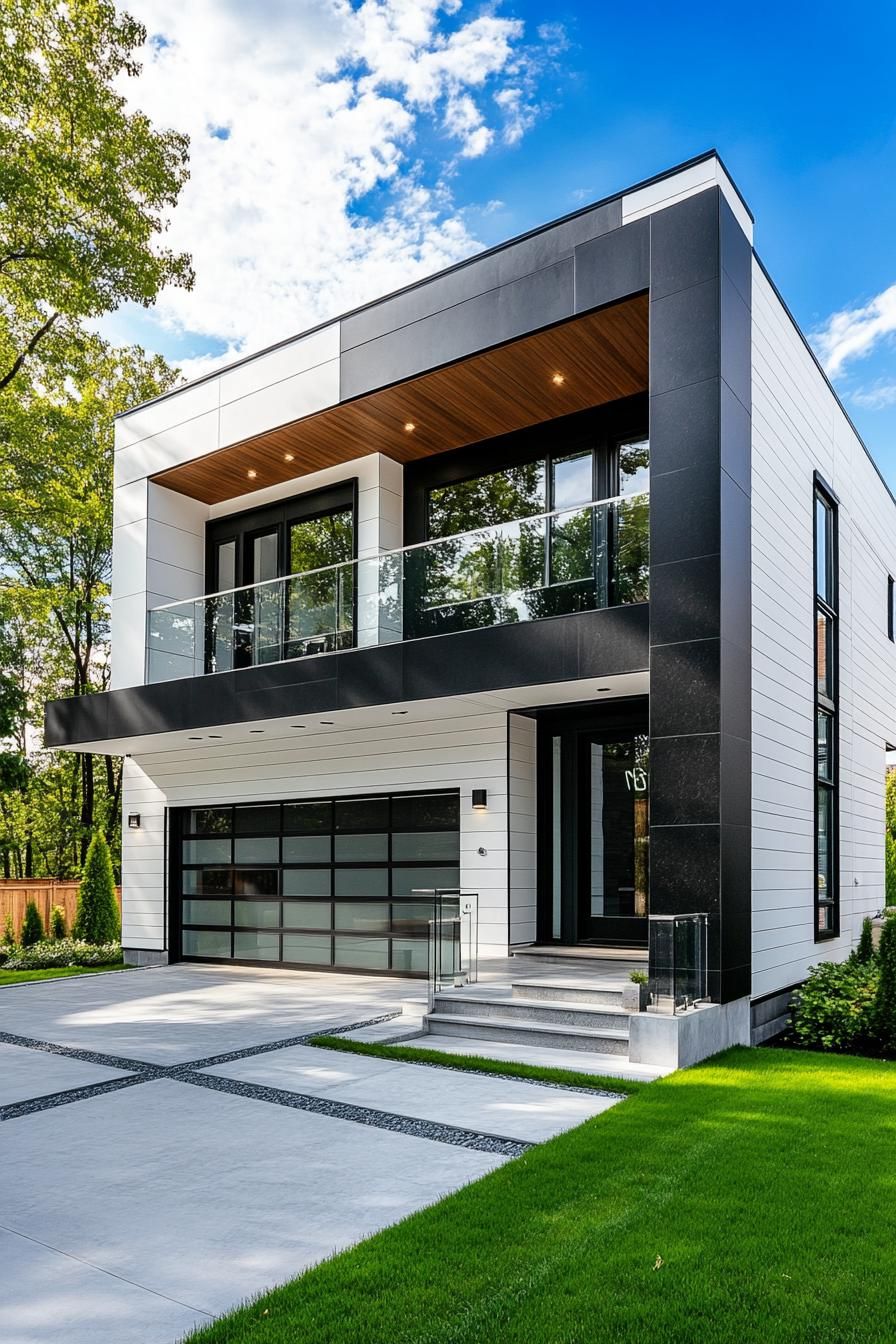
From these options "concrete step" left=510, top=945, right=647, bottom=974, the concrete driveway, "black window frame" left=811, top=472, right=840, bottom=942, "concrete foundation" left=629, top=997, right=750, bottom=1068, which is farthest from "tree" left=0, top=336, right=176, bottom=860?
"concrete foundation" left=629, top=997, right=750, bottom=1068

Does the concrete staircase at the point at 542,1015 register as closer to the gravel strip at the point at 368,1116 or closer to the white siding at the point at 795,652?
the white siding at the point at 795,652

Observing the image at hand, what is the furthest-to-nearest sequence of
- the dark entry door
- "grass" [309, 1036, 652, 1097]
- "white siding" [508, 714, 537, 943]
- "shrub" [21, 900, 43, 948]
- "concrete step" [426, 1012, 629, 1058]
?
1. "shrub" [21, 900, 43, 948]
2. "white siding" [508, 714, 537, 943]
3. the dark entry door
4. "concrete step" [426, 1012, 629, 1058]
5. "grass" [309, 1036, 652, 1097]

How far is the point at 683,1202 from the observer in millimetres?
4270

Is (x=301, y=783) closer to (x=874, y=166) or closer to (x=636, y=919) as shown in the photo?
(x=636, y=919)

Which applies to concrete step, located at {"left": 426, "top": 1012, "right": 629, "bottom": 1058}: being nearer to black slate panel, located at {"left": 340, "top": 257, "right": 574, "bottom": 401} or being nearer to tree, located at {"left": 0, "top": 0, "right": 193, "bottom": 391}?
black slate panel, located at {"left": 340, "top": 257, "right": 574, "bottom": 401}

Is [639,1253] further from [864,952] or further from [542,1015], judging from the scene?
[864,952]

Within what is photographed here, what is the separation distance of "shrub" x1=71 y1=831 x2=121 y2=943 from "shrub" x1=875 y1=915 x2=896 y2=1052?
497 inches

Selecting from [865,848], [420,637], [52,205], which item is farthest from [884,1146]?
[52,205]

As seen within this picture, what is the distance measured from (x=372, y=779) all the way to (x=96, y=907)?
6.86 m

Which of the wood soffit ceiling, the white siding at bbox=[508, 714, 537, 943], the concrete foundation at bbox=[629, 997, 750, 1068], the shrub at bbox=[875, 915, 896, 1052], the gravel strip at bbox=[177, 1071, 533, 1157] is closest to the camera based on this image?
the gravel strip at bbox=[177, 1071, 533, 1157]

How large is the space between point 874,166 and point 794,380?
7142mm

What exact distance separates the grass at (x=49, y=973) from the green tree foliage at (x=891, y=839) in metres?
12.8

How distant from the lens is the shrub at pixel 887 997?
26.3ft

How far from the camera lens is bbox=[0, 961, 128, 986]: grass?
13711 mm
